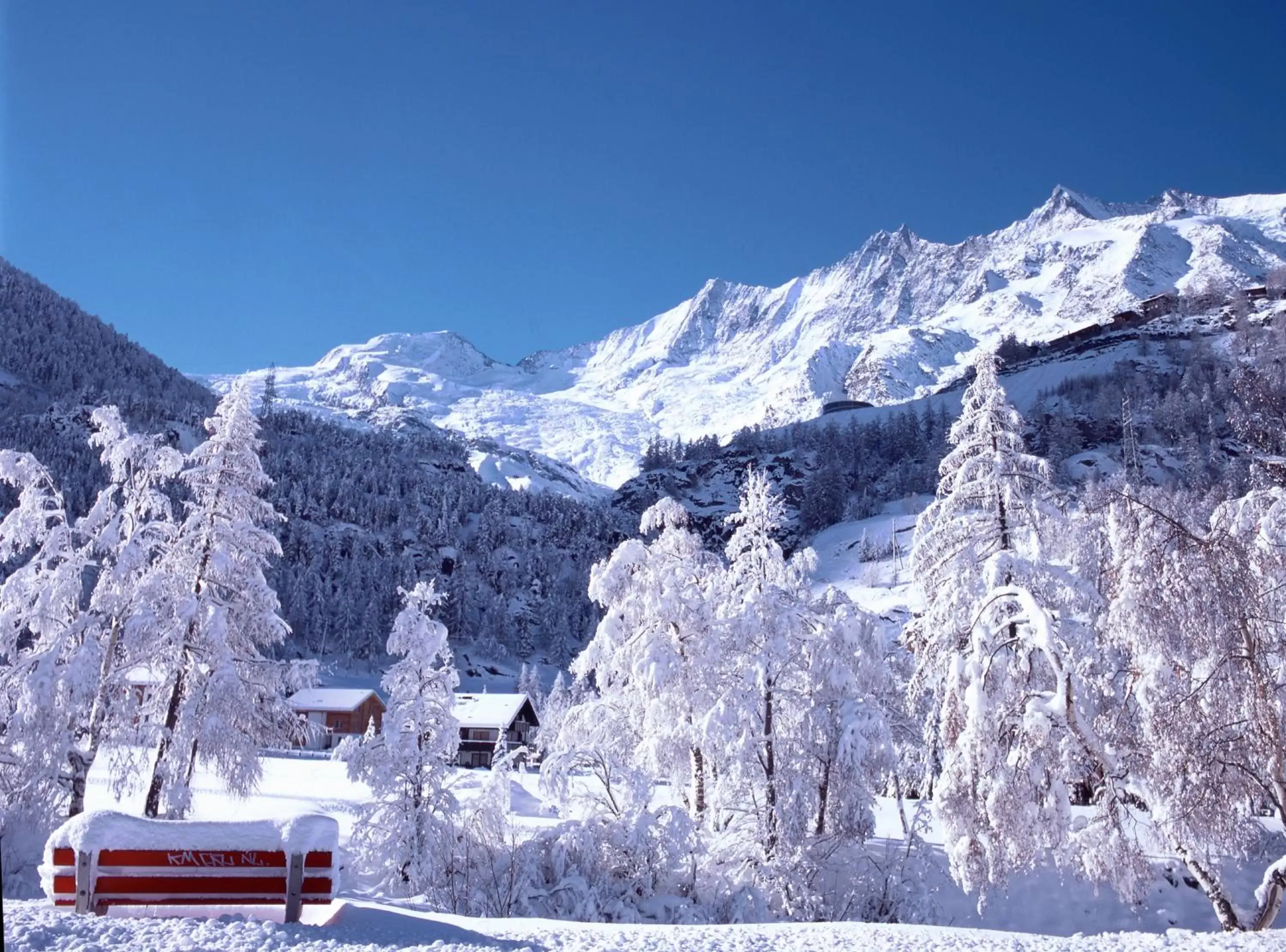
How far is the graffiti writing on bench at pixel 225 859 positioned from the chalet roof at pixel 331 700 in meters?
61.2

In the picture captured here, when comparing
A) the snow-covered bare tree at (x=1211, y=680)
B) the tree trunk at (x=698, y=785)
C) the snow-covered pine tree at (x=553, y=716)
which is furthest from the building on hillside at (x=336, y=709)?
the snow-covered bare tree at (x=1211, y=680)

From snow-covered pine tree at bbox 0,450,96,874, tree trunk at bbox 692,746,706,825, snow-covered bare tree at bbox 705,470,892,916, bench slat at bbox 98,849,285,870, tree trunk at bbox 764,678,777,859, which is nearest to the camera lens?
bench slat at bbox 98,849,285,870

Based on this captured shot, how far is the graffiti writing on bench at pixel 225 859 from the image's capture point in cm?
1087

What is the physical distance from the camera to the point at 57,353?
628 ft

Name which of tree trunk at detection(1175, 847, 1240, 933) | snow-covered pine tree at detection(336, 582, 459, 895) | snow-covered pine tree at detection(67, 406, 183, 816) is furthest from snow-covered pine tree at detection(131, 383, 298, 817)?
tree trunk at detection(1175, 847, 1240, 933)

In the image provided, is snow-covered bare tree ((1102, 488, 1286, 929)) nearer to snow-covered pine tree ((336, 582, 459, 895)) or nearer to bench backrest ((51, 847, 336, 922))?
bench backrest ((51, 847, 336, 922))

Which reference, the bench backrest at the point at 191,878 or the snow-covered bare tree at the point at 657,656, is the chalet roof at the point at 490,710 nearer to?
the snow-covered bare tree at the point at 657,656

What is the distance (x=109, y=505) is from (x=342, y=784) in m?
18.3

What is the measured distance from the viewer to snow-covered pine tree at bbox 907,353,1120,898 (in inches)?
553

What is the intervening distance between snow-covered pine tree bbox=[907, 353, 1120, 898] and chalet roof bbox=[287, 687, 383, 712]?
193 ft

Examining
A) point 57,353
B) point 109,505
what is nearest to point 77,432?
point 57,353

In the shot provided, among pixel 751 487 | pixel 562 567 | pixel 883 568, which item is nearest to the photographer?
pixel 751 487

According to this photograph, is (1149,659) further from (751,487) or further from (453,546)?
(453,546)

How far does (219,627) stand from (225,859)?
1099 centimetres
